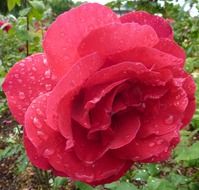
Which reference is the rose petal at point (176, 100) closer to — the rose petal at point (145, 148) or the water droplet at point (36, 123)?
the rose petal at point (145, 148)

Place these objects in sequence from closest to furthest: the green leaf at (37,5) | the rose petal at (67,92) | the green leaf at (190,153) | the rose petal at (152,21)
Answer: the rose petal at (67,92) < the rose petal at (152,21) < the green leaf at (190,153) < the green leaf at (37,5)

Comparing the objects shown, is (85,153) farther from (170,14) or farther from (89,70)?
(170,14)

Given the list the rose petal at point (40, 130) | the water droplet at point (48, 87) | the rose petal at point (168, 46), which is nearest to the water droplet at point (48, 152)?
the rose petal at point (40, 130)

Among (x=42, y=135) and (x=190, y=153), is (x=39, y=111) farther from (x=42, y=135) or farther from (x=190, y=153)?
(x=190, y=153)

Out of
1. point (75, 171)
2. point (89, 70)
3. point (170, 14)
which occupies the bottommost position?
point (170, 14)

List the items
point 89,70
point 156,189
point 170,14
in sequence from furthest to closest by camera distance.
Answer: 1. point 170,14
2. point 156,189
3. point 89,70

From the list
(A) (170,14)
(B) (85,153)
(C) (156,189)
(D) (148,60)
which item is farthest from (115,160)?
(A) (170,14)

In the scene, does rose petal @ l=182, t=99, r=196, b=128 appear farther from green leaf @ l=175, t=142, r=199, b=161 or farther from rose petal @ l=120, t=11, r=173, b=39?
green leaf @ l=175, t=142, r=199, b=161

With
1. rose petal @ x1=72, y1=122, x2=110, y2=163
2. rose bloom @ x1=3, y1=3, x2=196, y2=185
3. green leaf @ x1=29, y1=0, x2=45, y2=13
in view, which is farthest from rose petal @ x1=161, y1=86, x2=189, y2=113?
green leaf @ x1=29, y1=0, x2=45, y2=13

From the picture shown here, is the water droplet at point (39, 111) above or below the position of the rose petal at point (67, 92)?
below
